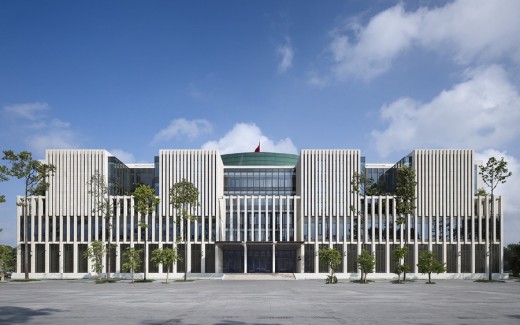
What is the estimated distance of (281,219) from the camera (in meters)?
86.7

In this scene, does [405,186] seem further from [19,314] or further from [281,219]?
[19,314]

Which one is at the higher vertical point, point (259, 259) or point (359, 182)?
point (359, 182)

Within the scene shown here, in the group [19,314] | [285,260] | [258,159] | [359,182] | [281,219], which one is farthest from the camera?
[258,159]

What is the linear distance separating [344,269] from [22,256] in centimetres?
5327

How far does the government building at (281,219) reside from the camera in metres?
81.5

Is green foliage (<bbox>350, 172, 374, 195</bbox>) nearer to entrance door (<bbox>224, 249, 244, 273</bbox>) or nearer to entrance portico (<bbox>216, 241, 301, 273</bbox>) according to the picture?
entrance portico (<bbox>216, 241, 301, 273</bbox>)

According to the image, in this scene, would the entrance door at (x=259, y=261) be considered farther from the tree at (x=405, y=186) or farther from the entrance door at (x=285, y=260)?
the tree at (x=405, y=186)

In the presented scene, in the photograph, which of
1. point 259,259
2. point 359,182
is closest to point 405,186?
point 359,182

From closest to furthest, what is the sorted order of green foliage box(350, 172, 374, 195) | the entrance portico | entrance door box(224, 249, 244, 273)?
green foliage box(350, 172, 374, 195), the entrance portico, entrance door box(224, 249, 244, 273)

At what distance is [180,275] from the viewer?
8025cm

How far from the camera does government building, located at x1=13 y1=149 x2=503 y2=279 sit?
81.5 meters

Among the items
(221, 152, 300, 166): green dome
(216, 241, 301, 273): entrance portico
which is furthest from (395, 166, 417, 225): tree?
(221, 152, 300, 166): green dome

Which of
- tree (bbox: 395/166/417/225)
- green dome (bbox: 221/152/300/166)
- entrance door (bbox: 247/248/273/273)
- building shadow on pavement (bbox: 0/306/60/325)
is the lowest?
entrance door (bbox: 247/248/273/273)

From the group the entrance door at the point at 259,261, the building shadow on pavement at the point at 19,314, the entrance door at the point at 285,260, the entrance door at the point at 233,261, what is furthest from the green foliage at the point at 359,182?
the building shadow on pavement at the point at 19,314
